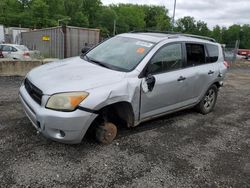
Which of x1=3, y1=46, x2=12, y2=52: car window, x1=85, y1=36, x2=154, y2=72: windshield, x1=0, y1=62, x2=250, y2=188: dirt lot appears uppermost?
x1=85, y1=36, x2=154, y2=72: windshield

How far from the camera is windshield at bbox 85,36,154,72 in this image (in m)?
4.16

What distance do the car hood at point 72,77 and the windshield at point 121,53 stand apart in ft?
0.74

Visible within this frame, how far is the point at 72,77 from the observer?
12.1 ft

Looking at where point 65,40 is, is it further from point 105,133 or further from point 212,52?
point 105,133

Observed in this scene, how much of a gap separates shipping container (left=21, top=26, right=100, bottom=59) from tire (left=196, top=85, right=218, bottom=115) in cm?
1378

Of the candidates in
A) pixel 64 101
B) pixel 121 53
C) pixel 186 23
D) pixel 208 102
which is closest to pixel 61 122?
pixel 64 101

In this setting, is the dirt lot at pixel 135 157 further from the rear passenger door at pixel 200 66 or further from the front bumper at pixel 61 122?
the rear passenger door at pixel 200 66

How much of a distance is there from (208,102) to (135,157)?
2.97 m

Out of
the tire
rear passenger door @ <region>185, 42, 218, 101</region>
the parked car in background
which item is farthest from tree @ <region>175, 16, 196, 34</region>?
rear passenger door @ <region>185, 42, 218, 101</region>

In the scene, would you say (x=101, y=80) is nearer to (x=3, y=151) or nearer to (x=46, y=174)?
(x=46, y=174)

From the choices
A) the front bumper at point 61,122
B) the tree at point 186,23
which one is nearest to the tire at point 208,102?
the front bumper at point 61,122

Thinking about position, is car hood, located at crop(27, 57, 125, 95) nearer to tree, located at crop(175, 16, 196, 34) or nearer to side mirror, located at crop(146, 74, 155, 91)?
side mirror, located at crop(146, 74, 155, 91)

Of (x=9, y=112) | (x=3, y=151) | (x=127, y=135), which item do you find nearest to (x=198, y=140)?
(x=127, y=135)

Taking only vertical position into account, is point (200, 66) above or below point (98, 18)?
below
